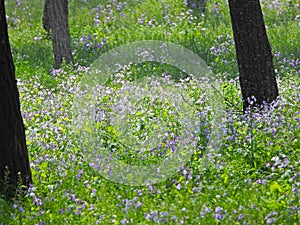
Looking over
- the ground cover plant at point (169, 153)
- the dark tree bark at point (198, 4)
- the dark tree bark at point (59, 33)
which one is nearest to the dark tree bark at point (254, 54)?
the ground cover plant at point (169, 153)

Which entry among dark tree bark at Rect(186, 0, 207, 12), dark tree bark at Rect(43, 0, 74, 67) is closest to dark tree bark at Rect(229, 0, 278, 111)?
dark tree bark at Rect(43, 0, 74, 67)

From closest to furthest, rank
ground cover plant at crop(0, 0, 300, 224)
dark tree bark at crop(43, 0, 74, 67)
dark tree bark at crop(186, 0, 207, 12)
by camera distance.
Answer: ground cover plant at crop(0, 0, 300, 224), dark tree bark at crop(43, 0, 74, 67), dark tree bark at crop(186, 0, 207, 12)

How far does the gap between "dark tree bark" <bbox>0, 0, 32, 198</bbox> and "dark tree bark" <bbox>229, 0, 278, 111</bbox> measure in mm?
3265

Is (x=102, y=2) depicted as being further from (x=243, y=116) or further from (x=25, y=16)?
(x=243, y=116)

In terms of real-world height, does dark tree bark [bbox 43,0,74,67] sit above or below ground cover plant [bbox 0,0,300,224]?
above

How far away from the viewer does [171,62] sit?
35.3ft

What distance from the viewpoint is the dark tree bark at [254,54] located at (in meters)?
7.76

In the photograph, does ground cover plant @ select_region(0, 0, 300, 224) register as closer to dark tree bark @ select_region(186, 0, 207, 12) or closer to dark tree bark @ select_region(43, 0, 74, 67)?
dark tree bark @ select_region(43, 0, 74, 67)

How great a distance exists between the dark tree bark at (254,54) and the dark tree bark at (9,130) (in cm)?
327

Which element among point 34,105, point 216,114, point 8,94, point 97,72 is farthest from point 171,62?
point 8,94

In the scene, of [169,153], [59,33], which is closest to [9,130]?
[169,153]

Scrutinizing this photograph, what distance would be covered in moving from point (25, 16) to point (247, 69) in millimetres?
10101

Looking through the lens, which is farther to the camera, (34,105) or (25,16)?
(25,16)

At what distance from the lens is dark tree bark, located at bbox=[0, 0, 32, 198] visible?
17.6 ft
